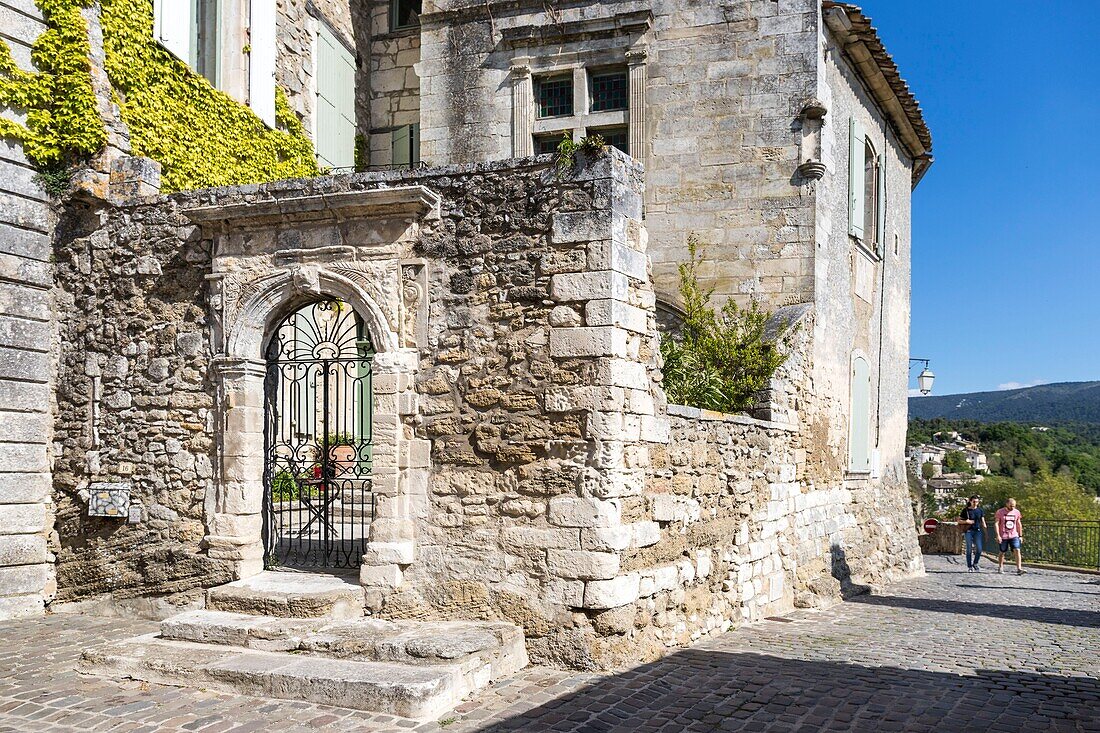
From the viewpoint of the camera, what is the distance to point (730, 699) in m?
5.62

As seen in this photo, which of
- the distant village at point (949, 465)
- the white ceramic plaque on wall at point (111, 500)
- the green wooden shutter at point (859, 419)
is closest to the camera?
the white ceramic plaque on wall at point (111, 500)

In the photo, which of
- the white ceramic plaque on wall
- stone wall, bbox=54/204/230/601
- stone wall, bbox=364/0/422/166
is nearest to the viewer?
stone wall, bbox=54/204/230/601

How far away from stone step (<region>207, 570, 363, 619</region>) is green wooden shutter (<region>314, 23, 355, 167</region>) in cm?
688

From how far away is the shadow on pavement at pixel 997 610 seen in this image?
1042cm

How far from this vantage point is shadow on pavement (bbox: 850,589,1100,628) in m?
10.4

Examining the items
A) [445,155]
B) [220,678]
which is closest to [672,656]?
[220,678]

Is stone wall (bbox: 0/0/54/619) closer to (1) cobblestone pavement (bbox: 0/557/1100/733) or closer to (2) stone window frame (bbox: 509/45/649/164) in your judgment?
(1) cobblestone pavement (bbox: 0/557/1100/733)

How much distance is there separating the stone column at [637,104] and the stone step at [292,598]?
6656mm

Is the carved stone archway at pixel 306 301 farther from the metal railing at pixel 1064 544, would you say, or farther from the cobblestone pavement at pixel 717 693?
the metal railing at pixel 1064 544

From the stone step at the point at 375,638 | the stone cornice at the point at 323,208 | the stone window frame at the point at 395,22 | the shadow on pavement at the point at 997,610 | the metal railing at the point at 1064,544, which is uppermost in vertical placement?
the stone window frame at the point at 395,22

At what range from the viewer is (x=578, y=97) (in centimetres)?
1196

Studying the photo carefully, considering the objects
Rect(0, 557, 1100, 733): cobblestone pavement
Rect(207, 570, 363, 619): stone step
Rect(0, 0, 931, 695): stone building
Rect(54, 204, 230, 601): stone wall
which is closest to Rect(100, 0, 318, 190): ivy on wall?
Rect(0, 0, 931, 695): stone building

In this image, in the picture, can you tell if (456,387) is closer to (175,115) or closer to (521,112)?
(175,115)

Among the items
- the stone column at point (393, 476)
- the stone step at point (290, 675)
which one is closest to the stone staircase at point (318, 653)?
the stone step at point (290, 675)
